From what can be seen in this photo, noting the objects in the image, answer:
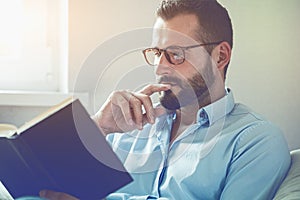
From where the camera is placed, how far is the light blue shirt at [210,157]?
1023mm

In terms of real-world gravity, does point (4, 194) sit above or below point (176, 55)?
below

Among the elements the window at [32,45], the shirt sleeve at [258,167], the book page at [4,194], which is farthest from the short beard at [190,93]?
the window at [32,45]

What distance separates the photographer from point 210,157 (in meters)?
1.12

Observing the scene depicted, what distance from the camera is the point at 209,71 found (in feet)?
3.98

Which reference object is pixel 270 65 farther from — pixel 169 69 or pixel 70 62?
pixel 70 62

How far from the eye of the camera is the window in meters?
1.72

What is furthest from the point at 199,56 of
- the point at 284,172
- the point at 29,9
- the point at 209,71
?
the point at 29,9

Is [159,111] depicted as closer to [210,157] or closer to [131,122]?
[131,122]

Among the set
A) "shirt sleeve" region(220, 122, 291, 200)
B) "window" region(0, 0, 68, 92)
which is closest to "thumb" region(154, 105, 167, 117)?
"shirt sleeve" region(220, 122, 291, 200)

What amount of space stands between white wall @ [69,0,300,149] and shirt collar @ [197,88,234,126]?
0.40 m

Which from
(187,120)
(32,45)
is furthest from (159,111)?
(32,45)

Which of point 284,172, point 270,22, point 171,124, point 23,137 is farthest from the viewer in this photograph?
point 270,22

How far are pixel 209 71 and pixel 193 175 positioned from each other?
28 cm

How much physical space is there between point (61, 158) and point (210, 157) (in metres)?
0.39
